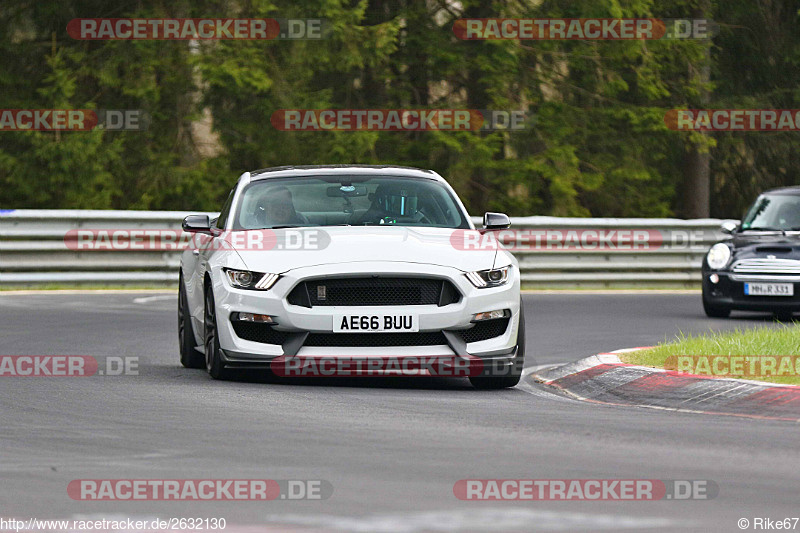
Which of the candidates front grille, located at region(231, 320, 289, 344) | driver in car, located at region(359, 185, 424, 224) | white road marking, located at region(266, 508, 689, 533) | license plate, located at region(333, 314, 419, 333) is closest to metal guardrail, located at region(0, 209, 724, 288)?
driver in car, located at region(359, 185, 424, 224)

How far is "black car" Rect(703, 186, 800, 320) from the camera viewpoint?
18000 millimetres

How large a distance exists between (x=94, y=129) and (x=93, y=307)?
1023cm

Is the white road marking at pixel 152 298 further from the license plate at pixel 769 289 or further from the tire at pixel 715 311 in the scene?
the license plate at pixel 769 289

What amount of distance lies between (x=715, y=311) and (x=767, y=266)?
2.67 ft

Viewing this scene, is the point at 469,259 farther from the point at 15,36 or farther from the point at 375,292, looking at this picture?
the point at 15,36

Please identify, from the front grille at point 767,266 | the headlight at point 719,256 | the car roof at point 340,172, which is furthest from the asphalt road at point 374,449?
the headlight at point 719,256

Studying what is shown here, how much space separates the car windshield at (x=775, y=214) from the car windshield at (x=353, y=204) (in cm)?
812

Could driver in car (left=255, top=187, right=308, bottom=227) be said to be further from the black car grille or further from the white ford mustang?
the black car grille

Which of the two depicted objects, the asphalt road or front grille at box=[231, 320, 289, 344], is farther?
front grille at box=[231, 320, 289, 344]

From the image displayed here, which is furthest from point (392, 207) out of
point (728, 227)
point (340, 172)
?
point (728, 227)

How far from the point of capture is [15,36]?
29375 millimetres

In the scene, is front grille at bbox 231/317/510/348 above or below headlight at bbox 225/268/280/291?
below

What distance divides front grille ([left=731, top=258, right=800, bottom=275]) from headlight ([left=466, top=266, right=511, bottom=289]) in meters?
8.22

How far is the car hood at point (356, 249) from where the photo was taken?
33.9ft
